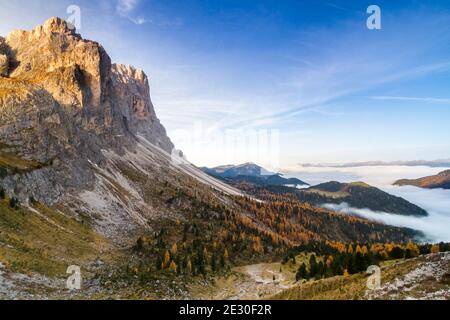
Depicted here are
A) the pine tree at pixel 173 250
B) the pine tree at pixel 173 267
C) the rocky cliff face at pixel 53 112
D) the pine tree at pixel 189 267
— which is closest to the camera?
the pine tree at pixel 173 267

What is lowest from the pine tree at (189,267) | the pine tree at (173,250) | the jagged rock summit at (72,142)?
the pine tree at (189,267)

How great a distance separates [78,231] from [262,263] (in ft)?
176

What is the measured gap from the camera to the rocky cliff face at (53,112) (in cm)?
8975

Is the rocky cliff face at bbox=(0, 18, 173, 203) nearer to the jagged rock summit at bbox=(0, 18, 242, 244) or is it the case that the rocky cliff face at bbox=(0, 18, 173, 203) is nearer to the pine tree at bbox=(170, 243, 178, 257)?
the jagged rock summit at bbox=(0, 18, 242, 244)

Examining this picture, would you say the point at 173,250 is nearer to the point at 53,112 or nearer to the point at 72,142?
the point at 72,142

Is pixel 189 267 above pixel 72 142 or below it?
below

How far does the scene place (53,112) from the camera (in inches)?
4345

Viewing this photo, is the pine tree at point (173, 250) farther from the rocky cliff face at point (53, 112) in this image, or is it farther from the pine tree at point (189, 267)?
the rocky cliff face at point (53, 112)

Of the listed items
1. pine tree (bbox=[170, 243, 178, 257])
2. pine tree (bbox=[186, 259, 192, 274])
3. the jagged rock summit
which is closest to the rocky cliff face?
the jagged rock summit

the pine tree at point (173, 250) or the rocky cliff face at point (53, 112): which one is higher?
the rocky cliff face at point (53, 112)

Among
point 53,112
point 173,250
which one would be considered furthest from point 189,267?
point 53,112

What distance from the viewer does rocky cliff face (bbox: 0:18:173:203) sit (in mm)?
89750

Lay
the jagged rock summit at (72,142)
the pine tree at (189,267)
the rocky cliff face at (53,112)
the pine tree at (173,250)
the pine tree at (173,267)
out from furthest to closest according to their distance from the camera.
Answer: the jagged rock summit at (72,142) → the rocky cliff face at (53,112) → the pine tree at (173,250) → the pine tree at (189,267) → the pine tree at (173,267)

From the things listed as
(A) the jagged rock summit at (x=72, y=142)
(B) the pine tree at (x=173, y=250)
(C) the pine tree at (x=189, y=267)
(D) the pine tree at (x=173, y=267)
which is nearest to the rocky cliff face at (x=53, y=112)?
(A) the jagged rock summit at (x=72, y=142)
